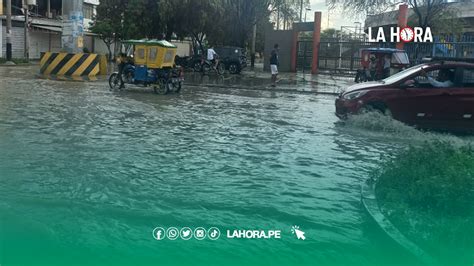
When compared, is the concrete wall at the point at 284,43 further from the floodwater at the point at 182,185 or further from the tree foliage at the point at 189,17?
the floodwater at the point at 182,185

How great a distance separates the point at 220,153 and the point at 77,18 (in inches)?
663

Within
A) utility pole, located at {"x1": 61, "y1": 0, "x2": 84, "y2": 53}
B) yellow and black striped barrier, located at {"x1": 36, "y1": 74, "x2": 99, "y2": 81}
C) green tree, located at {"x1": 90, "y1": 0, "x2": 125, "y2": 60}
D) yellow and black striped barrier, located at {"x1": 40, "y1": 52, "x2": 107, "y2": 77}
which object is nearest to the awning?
green tree, located at {"x1": 90, "y1": 0, "x2": 125, "y2": 60}

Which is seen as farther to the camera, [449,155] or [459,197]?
[449,155]

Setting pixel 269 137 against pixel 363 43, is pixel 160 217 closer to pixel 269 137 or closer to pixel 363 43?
pixel 269 137

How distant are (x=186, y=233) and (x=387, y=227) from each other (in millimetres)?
1773

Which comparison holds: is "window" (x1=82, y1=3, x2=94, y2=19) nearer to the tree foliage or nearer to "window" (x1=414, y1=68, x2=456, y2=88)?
the tree foliage

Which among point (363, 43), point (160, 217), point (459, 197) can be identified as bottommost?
point (160, 217)

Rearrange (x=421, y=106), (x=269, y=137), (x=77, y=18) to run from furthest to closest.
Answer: (x=77, y=18)
(x=421, y=106)
(x=269, y=137)

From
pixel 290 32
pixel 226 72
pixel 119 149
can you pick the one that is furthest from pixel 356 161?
pixel 290 32

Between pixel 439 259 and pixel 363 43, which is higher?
pixel 363 43

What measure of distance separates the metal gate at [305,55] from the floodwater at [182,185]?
23.9 meters

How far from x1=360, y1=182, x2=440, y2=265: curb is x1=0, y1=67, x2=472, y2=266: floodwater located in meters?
0.07

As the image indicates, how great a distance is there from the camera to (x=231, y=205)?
17.9 feet

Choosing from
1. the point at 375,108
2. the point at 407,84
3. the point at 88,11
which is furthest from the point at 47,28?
the point at 407,84
